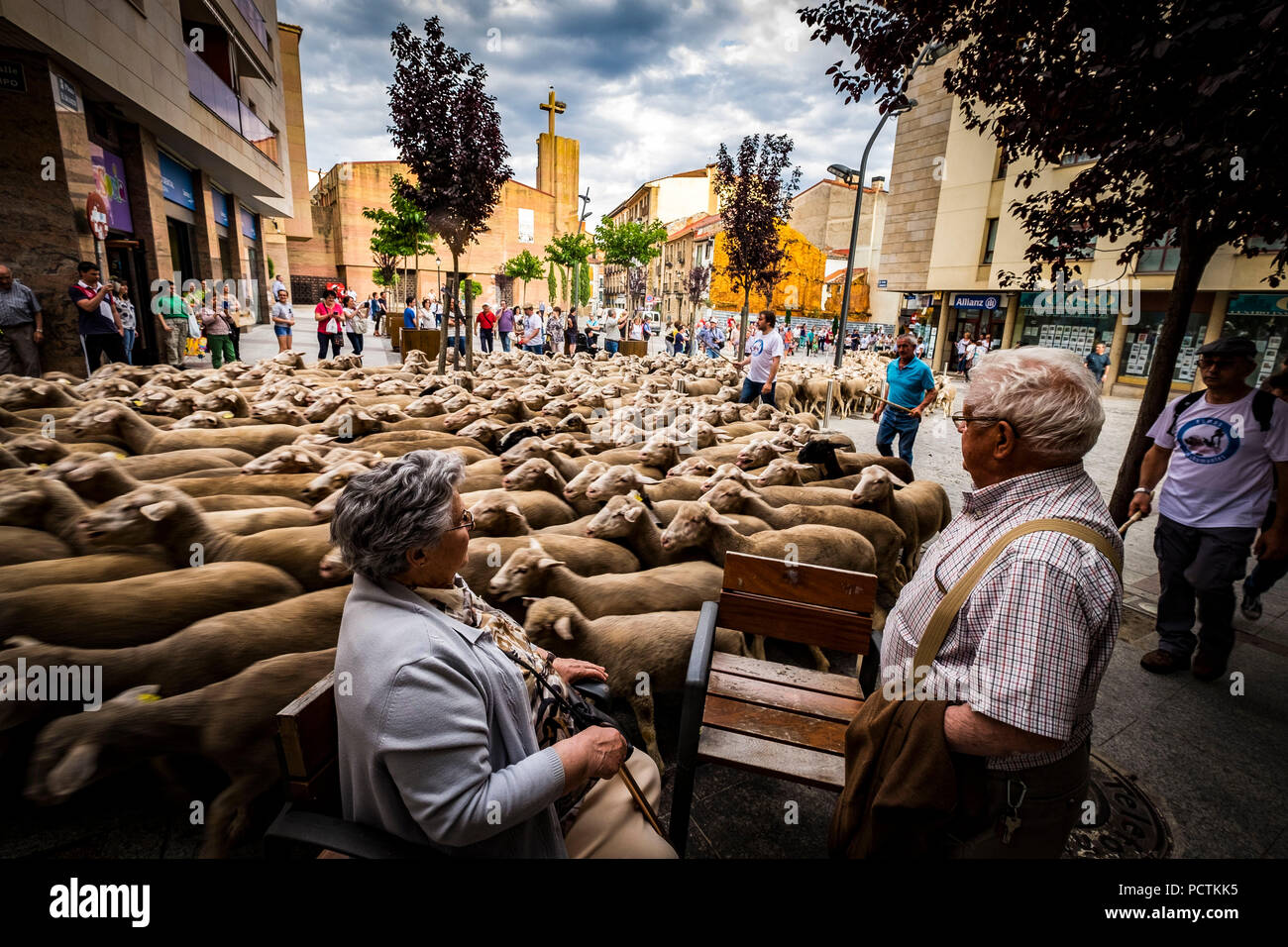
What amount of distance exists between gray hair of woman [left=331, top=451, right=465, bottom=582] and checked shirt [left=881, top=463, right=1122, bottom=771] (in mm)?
1561

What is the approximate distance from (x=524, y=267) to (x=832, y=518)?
51999 millimetres

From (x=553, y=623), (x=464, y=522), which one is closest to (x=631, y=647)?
(x=553, y=623)

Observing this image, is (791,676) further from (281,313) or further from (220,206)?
(220,206)

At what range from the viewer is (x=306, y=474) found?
19.0 ft

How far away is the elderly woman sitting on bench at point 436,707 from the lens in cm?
149

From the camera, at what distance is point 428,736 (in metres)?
1.48

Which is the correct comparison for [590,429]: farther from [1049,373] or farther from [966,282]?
[966,282]

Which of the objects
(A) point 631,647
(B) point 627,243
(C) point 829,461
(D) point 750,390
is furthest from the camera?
(B) point 627,243

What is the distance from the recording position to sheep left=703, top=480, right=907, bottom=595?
18.2ft

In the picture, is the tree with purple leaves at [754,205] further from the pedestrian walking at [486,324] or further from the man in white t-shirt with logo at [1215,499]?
the man in white t-shirt with logo at [1215,499]

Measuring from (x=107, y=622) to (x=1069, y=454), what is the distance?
455cm

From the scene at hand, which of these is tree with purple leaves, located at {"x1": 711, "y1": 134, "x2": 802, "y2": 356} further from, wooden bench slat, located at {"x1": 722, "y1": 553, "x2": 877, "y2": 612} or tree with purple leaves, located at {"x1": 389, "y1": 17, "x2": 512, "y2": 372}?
wooden bench slat, located at {"x1": 722, "y1": 553, "x2": 877, "y2": 612}

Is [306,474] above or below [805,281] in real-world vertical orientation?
below
